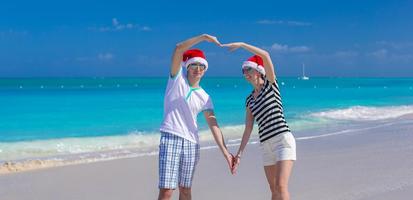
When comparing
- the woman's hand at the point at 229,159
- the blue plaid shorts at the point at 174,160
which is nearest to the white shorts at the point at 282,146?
the woman's hand at the point at 229,159

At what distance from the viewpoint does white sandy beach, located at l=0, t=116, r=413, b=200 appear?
23.1 ft

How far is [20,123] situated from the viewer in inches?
877

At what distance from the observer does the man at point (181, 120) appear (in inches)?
184

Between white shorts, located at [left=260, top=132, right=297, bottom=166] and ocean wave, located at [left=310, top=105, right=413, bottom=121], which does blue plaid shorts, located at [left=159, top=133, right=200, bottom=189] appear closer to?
white shorts, located at [left=260, top=132, right=297, bottom=166]

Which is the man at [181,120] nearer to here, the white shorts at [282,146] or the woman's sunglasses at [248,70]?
the woman's sunglasses at [248,70]

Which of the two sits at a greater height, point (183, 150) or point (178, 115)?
point (178, 115)

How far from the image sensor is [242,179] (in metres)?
8.00

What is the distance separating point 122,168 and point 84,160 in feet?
6.16

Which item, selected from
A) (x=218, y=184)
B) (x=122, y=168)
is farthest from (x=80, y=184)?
(x=218, y=184)

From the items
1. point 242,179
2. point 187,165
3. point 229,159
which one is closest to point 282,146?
point 229,159

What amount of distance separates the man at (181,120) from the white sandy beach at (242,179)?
2257 mm

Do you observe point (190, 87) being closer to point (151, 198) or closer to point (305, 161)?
point (151, 198)

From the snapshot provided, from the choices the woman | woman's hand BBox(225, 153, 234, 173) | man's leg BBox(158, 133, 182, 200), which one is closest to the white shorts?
the woman

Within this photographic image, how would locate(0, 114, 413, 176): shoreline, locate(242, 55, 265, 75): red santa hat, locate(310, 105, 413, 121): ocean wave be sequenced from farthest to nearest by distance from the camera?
locate(310, 105, 413, 121): ocean wave, locate(0, 114, 413, 176): shoreline, locate(242, 55, 265, 75): red santa hat
